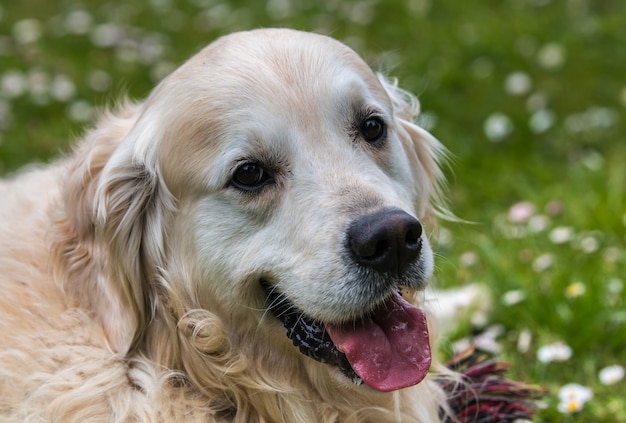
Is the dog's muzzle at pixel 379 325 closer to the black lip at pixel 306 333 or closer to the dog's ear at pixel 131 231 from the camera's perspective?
the black lip at pixel 306 333

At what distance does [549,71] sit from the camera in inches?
296

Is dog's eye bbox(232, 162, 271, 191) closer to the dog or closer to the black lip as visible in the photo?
the dog

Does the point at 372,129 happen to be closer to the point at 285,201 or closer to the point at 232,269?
the point at 285,201

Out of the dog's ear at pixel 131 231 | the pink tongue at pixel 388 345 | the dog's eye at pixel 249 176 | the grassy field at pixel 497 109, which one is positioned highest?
the dog's eye at pixel 249 176

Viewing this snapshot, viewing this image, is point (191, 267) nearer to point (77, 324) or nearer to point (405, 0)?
point (77, 324)

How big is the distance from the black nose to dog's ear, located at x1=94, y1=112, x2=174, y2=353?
2.34ft

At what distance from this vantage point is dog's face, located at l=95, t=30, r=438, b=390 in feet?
8.72

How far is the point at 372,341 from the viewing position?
2.75 m

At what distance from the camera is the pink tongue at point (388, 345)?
2.69m

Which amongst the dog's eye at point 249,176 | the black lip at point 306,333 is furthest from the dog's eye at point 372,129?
the black lip at point 306,333

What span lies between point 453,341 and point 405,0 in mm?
5905

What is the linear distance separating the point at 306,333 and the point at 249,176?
545 millimetres

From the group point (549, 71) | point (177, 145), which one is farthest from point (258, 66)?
point (549, 71)

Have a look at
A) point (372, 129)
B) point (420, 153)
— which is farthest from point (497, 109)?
point (372, 129)
